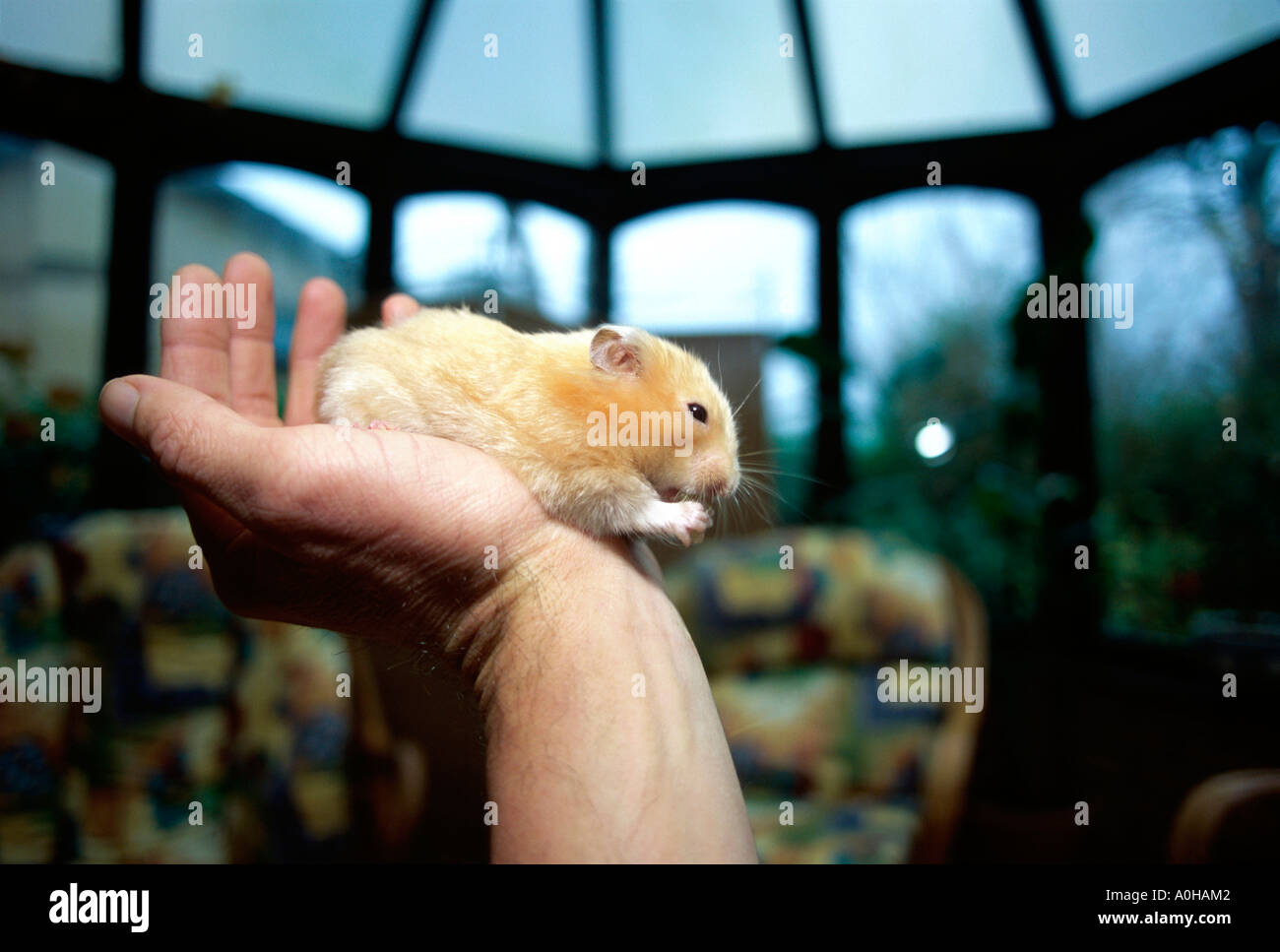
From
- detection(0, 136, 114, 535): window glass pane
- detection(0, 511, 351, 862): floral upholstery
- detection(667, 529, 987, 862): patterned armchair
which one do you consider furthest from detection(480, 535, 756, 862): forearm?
detection(0, 136, 114, 535): window glass pane

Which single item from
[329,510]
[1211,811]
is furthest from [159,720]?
[1211,811]

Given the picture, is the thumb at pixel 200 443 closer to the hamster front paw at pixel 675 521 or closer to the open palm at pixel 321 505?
the open palm at pixel 321 505

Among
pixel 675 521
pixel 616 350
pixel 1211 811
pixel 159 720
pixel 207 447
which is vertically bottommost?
pixel 1211 811

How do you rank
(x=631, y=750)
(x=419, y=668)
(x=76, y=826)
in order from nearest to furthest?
1. (x=631, y=750)
2. (x=419, y=668)
3. (x=76, y=826)

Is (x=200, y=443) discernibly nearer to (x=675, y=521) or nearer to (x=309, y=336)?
(x=309, y=336)
